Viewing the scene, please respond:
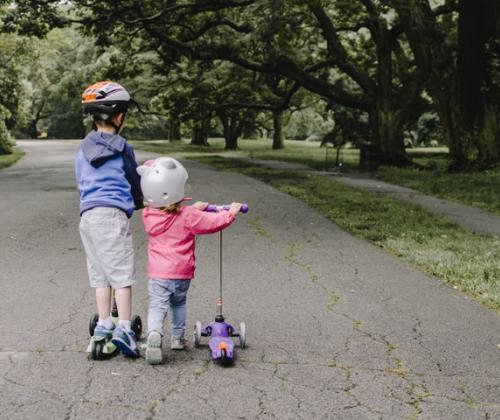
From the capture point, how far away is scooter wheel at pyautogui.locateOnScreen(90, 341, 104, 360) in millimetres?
4316

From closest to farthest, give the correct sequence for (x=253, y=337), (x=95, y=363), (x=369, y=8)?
(x=95, y=363) < (x=253, y=337) < (x=369, y=8)

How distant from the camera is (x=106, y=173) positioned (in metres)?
4.46

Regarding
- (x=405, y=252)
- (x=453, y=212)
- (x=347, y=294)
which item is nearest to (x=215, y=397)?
(x=347, y=294)

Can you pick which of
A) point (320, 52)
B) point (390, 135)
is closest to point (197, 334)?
point (390, 135)

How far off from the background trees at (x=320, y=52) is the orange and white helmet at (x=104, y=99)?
12747 millimetres

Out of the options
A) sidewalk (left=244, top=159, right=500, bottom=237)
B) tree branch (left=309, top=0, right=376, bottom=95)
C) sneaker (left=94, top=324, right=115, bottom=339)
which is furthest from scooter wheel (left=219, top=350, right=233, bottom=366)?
tree branch (left=309, top=0, right=376, bottom=95)

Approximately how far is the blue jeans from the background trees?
13115mm

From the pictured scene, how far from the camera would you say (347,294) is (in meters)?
6.22

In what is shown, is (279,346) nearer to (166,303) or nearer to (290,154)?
(166,303)

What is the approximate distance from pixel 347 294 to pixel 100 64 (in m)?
42.9

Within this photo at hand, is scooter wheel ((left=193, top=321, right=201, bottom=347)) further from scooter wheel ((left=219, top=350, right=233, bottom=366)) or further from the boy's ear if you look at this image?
the boy's ear

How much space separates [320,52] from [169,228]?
27.6 m

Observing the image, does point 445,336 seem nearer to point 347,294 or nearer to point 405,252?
point 347,294

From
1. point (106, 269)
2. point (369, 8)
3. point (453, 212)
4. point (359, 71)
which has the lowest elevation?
point (453, 212)
